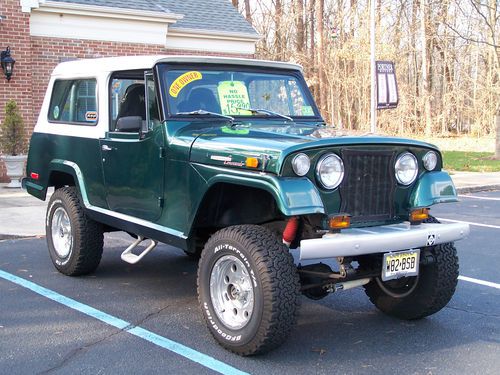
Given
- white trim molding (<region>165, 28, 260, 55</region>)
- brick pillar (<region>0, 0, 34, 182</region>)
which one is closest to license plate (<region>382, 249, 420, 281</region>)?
brick pillar (<region>0, 0, 34, 182</region>)

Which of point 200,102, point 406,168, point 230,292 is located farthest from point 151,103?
point 406,168

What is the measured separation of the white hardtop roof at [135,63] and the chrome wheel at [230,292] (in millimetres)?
1819

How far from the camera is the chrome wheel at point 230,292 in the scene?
13.9ft

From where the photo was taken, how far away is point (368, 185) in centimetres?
433

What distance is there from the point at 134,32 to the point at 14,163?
4.26 m

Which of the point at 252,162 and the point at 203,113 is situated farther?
the point at 203,113

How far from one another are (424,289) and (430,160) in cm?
97

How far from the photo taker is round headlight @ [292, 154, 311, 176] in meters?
3.94

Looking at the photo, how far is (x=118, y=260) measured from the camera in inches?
277

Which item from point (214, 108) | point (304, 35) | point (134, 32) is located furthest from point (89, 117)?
point (304, 35)

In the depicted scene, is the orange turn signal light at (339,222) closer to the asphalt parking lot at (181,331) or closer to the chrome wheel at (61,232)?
the asphalt parking lot at (181,331)

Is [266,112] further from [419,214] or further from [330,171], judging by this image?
[419,214]

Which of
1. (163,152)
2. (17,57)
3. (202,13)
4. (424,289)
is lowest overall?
(424,289)

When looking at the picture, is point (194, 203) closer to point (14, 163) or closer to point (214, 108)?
point (214, 108)
